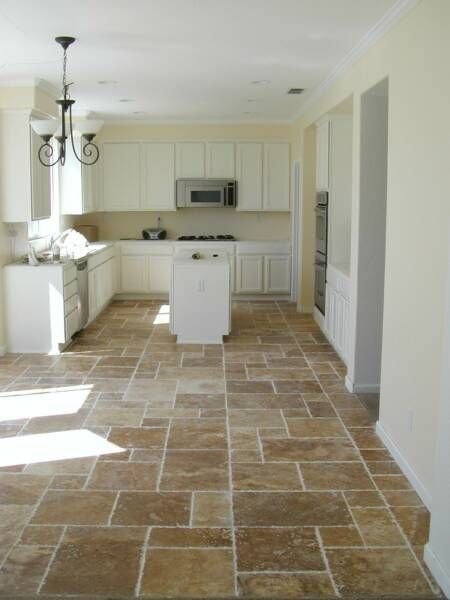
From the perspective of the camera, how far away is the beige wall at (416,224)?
11.5ft

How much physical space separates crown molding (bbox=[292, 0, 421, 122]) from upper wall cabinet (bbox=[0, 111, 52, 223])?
288 centimetres

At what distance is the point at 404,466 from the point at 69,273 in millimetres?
4370

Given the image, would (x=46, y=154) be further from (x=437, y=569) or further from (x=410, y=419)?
(x=437, y=569)

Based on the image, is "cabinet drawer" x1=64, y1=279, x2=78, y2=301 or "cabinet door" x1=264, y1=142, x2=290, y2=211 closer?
"cabinet drawer" x1=64, y1=279, x2=78, y2=301

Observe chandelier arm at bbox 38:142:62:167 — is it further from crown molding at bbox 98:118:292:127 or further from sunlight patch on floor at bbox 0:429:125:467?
crown molding at bbox 98:118:292:127

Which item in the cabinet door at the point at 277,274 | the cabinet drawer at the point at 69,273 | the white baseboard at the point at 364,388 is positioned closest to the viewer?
the white baseboard at the point at 364,388

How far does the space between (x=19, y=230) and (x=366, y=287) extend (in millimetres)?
3667

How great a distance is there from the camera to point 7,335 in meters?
7.10

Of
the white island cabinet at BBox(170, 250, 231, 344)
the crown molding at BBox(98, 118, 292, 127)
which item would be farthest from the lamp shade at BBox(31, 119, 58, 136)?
the crown molding at BBox(98, 118, 292, 127)

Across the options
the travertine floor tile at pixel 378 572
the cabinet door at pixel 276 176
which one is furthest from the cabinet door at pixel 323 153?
the travertine floor tile at pixel 378 572

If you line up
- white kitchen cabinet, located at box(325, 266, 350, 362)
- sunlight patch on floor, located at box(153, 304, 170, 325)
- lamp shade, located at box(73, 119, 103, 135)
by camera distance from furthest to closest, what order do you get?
sunlight patch on floor, located at box(153, 304, 170, 325)
white kitchen cabinet, located at box(325, 266, 350, 362)
lamp shade, located at box(73, 119, 103, 135)

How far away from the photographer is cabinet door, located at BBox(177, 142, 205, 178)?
10.4 m

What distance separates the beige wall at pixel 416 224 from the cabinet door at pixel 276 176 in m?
5.54

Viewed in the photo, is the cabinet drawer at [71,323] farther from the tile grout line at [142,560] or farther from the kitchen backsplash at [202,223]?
the tile grout line at [142,560]
